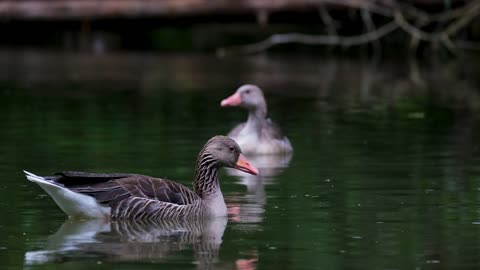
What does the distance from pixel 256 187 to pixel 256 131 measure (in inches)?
168

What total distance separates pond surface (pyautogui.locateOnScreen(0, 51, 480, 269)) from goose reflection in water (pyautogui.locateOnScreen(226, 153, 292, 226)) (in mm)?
30

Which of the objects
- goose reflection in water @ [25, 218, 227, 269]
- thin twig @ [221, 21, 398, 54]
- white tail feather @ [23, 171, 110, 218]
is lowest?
goose reflection in water @ [25, 218, 227, 269]

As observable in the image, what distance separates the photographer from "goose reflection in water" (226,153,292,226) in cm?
1261

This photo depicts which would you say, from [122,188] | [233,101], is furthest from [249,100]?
[122,188]

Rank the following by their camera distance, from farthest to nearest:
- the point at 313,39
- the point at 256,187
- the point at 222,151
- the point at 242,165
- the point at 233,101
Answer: the point at 313,39
the point at 233,101
the point at 256,187
the point at 242,165
the point at 222,151

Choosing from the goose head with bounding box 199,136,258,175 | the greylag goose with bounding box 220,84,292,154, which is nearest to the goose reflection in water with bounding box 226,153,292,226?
the greylag goose with bounding box 220,84,292,154

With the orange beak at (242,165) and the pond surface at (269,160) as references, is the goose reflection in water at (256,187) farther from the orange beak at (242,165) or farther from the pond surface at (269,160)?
the orange beak at (242,165)

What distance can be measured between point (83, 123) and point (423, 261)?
1087 cm

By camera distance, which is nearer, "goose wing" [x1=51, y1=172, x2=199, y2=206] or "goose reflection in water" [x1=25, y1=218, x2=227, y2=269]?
"goose reflection in water" [x1=25, y1=218, x2=227, y2=269]

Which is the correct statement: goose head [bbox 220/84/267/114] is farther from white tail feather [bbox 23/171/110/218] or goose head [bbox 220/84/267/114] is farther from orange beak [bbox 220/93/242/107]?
white tail feather [bbox 23/171/110/218]

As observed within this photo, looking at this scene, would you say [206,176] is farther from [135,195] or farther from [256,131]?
[256,131]

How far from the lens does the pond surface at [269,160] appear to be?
35.5ft

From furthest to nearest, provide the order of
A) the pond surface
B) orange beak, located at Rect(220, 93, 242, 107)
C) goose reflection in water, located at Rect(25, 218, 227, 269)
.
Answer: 1. orange beak, located at Rect(220, 93, 242, 107)
2. the pond surface
3. goose reflection in water, located at Rect(25, 218, 227, 269)

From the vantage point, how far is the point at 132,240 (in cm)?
1133
